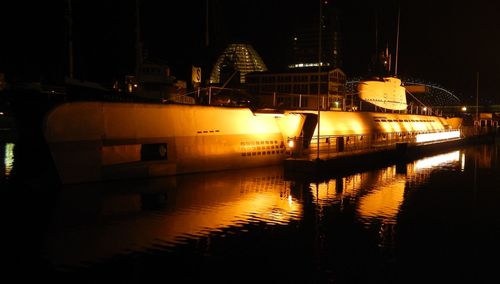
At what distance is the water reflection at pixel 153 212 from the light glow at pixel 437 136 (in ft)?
94.2

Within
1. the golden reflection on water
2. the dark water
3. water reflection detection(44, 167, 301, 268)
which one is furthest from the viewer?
the golden reflection on water

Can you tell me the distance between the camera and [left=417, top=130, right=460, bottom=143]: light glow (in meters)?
47.6

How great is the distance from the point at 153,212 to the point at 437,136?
43.6m

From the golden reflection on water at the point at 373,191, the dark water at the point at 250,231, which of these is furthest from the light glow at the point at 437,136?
the dark water at the point at 250,231

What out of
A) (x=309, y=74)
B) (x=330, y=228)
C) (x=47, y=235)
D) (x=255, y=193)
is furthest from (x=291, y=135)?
(x=309, y=74)

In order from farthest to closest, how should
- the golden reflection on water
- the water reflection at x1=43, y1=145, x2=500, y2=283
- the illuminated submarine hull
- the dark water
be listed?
the illuminated submarine hull
the golden reflection on water
the water reflection at x1=43, y1=145, x2=500, y2=283
the dark water

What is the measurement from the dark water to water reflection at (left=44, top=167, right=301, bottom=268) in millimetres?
39

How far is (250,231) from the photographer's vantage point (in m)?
13.4

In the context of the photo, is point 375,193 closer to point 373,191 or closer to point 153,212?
point 373,191

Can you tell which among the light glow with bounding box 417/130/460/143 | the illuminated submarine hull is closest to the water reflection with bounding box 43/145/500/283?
the illuminated submarine hull

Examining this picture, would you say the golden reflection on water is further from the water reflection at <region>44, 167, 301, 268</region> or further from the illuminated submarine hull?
the illuminated submarine hull

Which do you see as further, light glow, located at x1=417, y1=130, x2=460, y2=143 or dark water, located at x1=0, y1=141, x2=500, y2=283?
light glow, located at x1=417, y1=130, x2=460, y2=143

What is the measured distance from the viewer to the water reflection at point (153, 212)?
11883mm

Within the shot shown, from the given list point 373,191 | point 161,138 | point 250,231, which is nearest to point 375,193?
point 373,191
